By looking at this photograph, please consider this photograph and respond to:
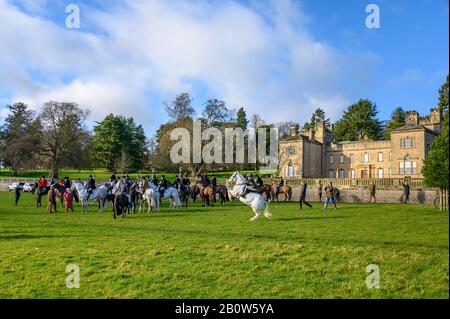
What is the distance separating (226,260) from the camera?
31.4 feet

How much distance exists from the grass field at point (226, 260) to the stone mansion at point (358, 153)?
46.3 meters

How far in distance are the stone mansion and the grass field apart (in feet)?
152

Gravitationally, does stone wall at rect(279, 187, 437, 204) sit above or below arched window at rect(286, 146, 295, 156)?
below

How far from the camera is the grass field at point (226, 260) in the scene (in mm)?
7484

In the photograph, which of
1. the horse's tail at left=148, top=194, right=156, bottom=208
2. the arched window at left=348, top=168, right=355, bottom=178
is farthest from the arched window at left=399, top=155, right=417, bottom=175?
the horse's tail at left=148, top=194, right=156, bottom=208

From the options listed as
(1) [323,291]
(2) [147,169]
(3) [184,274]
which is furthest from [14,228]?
(2) [147,169]

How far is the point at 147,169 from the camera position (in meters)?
87.0

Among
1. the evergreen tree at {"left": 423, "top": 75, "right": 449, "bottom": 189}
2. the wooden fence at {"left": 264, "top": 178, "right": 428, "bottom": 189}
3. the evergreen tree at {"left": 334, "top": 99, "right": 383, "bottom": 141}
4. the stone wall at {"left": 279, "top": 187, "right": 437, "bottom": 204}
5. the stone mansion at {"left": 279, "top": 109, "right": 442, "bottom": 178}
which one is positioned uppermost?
the evergreen tree at {"left": 334, "top": 99, "right": 383, "bottom": 141}

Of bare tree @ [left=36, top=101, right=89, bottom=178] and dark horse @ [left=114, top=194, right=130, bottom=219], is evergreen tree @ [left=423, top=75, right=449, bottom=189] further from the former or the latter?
bare tree @ [left=36, top=101, right=89, bottom=178]

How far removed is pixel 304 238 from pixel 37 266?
733 centimetres

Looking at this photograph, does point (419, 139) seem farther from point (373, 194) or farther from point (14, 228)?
point (14, 228)

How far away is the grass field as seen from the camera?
7484 mm

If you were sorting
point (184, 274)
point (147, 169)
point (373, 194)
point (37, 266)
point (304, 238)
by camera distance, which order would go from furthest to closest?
1. point (147, 169)
2. point (373, 194)
3. point (304, 238)
4. point (37, 266)
5. point (184, 274)
